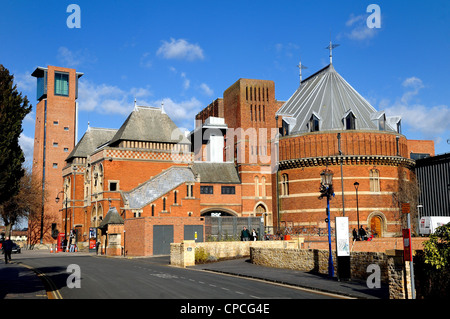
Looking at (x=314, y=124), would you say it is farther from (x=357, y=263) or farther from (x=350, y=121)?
(x=357, y=263)

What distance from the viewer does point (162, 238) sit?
43.1 m

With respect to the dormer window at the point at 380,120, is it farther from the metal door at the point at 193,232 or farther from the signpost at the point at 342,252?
the signpost at the point at 342,252

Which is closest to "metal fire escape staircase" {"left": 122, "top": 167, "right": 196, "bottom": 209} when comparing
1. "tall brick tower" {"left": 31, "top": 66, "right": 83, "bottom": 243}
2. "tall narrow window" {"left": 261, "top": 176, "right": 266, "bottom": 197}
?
"tall narrow window" {"left": 261, "top": 176, "right": 266, "bottom": 197}

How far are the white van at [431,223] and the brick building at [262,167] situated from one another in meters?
5.36

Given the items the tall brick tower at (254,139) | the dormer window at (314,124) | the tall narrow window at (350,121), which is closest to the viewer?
the tall narrow window at (350,121)

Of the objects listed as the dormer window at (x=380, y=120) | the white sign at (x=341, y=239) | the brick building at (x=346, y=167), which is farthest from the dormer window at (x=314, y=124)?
the white sign at (x=341, y=239)

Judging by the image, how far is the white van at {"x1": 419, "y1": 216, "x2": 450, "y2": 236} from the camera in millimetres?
46375

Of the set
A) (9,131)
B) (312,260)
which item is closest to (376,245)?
(312,260)

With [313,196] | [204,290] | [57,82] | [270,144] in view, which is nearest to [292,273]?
[204,290]

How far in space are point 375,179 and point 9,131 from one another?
140ft

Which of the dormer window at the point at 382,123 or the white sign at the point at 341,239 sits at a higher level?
the dormer window at the point at 382,123

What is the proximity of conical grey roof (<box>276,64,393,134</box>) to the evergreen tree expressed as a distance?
131 ft

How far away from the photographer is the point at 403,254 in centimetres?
1572

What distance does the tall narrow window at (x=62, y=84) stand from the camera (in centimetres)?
9006
